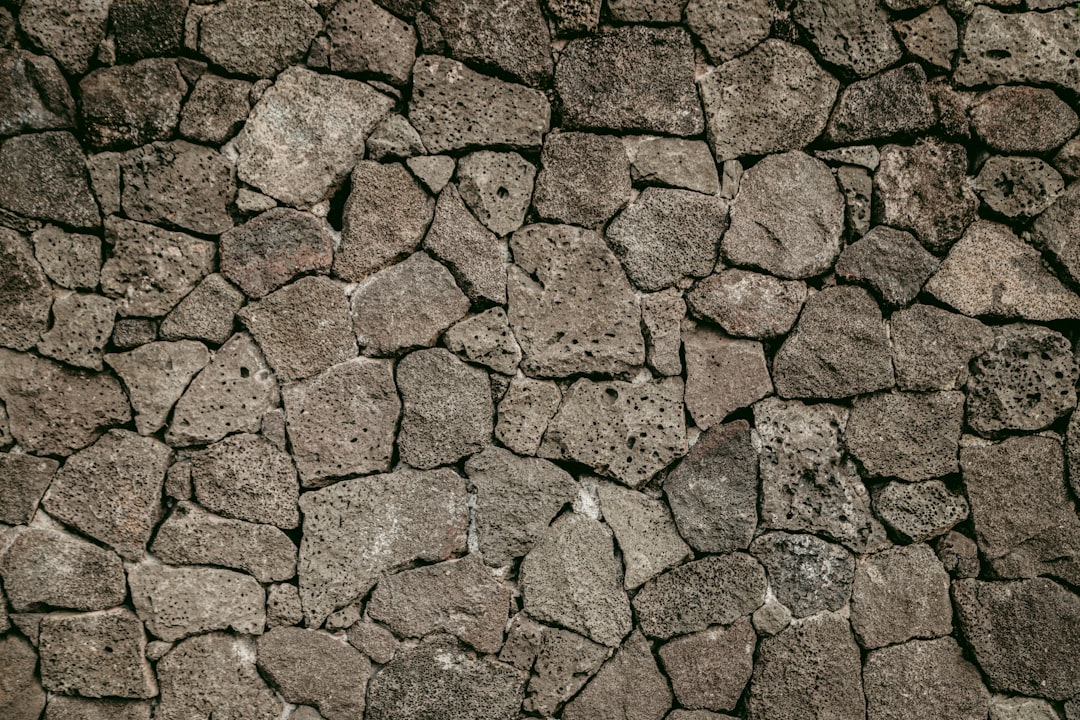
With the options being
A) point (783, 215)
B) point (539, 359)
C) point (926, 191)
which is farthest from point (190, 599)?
point (926, 191)

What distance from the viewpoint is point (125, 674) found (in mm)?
2656

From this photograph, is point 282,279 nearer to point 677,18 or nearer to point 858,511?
point 677,18

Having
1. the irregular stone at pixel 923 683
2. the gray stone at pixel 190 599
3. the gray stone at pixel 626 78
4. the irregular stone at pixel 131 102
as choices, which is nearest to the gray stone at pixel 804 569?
the irregular stone at pixel 923 683

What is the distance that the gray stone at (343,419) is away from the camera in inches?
106

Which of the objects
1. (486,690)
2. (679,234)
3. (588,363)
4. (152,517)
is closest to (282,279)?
(152,517)

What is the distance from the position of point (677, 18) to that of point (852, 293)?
1.17 meters

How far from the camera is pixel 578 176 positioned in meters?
2.76

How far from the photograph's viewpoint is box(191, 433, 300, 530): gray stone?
2.67m

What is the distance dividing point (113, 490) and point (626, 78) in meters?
2.27

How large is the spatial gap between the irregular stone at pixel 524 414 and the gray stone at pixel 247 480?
2.48 ft

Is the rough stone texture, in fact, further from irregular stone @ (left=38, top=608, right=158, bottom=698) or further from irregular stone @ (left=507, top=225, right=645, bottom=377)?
irregular stone @ (left=38, top=608, right=158, bottom=698)

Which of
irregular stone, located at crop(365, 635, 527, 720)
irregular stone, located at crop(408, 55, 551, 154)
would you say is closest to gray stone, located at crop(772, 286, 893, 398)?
Result: irregular stone, located at crop(408, 55, 551, 154)

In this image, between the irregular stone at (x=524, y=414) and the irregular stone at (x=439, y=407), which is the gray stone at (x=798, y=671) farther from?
the irregular stone at (x=439, y=407)

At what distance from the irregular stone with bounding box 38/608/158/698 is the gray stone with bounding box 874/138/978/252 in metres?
3.04
